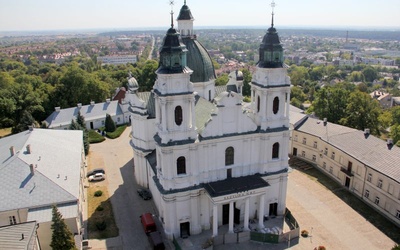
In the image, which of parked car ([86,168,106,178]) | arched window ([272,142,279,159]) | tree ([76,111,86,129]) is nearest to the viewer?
arched window ([272,142,279,159])

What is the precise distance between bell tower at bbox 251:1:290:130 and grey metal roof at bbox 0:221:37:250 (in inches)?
943

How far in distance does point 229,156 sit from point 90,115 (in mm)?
45099

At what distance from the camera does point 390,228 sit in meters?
37.6

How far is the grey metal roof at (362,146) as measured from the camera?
135 feet

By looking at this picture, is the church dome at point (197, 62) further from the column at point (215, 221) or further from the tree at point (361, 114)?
the tree at point (361, 114)

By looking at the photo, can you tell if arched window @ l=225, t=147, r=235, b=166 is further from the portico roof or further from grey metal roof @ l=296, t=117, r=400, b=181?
grey metal roof @ l=296, t=117, r=400, b=181

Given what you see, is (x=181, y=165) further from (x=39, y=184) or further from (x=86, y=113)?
(x=86, y=113)

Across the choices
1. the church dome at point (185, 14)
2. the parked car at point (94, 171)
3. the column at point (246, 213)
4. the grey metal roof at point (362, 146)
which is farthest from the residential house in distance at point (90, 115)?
the column at point (246, 213)

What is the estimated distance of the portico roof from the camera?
33.9m

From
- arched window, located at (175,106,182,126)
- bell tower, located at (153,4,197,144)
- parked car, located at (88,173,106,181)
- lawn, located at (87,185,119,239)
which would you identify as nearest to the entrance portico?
bell tower, located at (153,4,197,144)

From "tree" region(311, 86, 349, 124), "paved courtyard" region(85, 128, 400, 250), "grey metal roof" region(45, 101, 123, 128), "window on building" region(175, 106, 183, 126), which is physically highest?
"window on building" region(175, 106, 183, 126)

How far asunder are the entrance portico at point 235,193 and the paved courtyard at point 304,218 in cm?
293

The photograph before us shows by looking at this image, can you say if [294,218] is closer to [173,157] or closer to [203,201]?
[203,201]

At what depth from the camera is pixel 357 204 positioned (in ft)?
139
